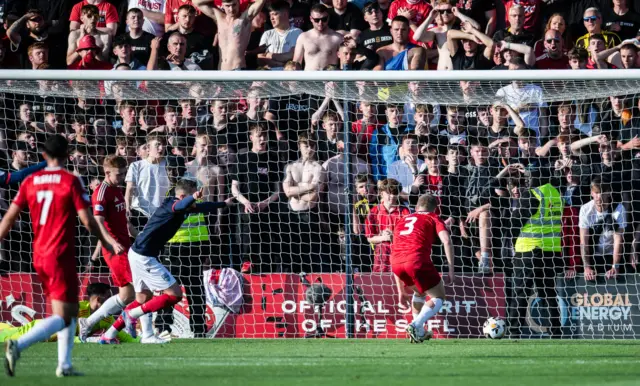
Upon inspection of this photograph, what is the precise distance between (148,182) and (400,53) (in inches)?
156

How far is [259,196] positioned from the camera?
43.0ft

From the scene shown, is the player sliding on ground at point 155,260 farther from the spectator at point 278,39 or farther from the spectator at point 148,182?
the spectator at point 278,39

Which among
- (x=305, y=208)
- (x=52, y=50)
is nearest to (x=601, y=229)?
(x=305, y=208)

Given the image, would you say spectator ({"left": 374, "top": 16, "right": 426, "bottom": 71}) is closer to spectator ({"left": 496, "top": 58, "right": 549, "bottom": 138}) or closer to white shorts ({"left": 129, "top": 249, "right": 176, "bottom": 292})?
spectator ({"left": 496, "top": 58, "right": 549, "bottom": 138})

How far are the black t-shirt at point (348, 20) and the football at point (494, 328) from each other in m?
5.25

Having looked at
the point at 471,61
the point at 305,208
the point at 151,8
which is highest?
the point at 151,8

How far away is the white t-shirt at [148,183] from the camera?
13.2 m

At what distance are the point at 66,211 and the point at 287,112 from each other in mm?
5993

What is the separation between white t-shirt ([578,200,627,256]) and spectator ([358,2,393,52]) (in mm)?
3918

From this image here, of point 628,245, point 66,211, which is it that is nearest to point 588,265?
point 628,245

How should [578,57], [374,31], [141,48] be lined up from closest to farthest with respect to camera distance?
[578,57] < [374,31] < [141,48]

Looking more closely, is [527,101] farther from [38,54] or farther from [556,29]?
[38,54]

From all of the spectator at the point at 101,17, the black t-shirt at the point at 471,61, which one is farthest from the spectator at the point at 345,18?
the spectator at the point at 101,17

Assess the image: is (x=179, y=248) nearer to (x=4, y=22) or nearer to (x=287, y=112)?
(x=287, y=112)
